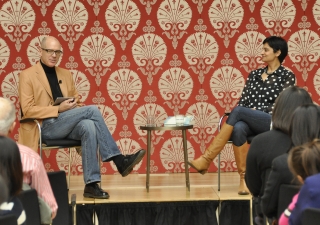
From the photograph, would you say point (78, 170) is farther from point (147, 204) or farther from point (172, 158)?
point (147, 204)

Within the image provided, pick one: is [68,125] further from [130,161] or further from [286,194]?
[286,194]

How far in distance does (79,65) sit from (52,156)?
95 cm

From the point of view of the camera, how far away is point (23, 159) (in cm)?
328

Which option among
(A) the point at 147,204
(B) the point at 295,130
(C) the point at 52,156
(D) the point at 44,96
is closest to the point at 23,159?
(B) the point at 295,130

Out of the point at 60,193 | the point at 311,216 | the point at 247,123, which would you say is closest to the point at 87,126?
the point at 247,123

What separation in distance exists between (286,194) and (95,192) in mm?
2472

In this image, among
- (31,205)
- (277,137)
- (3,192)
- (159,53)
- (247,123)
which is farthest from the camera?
(159,53)

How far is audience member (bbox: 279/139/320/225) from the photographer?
8.59 feet

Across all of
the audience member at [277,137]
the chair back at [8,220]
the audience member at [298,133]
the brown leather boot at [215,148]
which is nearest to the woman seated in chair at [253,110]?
the brown leather boot at [215,148]

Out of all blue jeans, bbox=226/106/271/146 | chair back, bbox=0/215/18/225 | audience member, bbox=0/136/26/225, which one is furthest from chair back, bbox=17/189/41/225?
blue jeans, bbox=226/106/271/146

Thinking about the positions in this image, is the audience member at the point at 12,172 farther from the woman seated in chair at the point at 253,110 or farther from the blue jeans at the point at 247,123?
the blue jeans at the point at 247,123

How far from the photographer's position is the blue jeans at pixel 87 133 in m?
5.37

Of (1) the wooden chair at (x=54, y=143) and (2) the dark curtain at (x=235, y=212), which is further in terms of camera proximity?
(1) the wooden chair at (x=54, y=143)

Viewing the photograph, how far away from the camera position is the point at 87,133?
5410 mm
